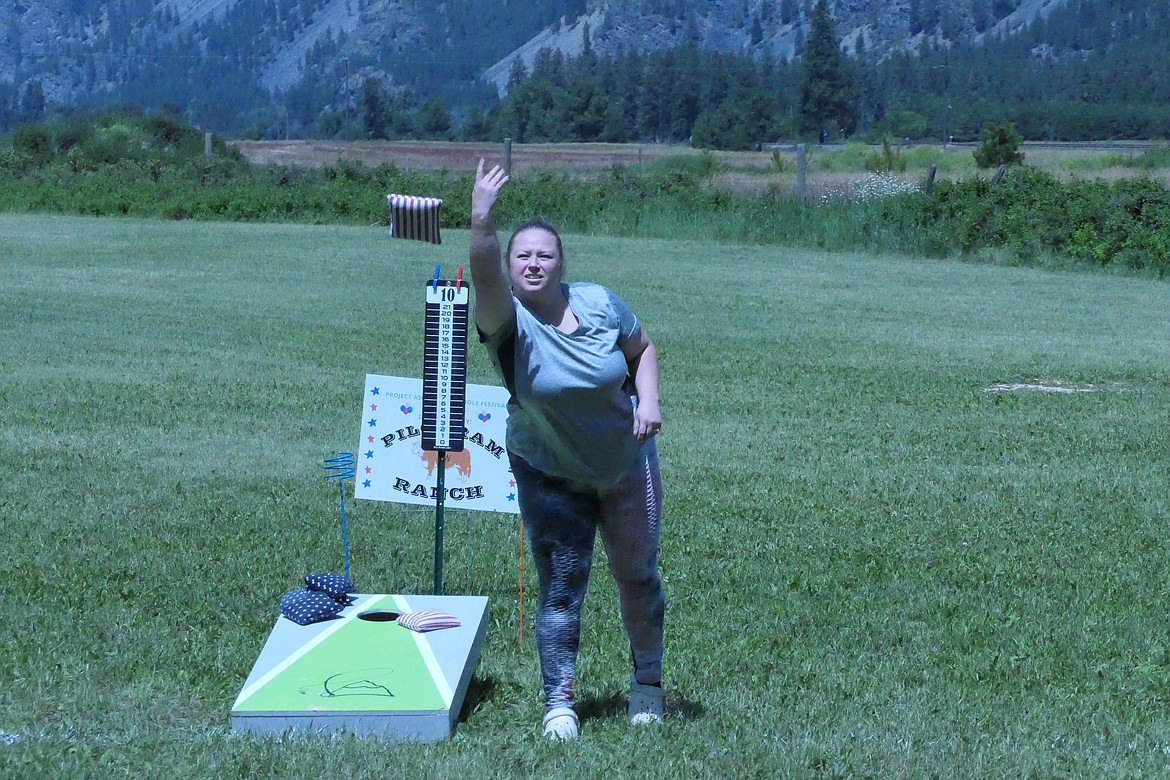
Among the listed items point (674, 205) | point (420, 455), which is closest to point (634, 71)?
point (674, 205)

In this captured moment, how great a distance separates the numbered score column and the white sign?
600 millimetres

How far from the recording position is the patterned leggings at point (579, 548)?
4578mm

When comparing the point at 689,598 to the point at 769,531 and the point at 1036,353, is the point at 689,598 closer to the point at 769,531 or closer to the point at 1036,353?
the point at 769,531

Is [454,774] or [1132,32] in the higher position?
[1132,32]

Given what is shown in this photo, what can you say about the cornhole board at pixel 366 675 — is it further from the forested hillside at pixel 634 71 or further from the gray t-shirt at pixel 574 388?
the forested hillside at pixel 634 71

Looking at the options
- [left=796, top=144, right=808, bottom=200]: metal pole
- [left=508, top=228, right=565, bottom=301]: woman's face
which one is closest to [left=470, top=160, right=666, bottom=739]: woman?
[left=508, top=228, right=565, bottom=301]: woman's face

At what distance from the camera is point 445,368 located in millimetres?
5332

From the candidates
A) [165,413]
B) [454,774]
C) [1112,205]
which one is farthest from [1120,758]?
[1112,205]

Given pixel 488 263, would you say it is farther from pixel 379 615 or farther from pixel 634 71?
pixel 634 71

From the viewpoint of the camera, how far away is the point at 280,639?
16.9 feet

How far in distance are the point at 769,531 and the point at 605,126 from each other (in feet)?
264

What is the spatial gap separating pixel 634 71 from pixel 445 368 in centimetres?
10261

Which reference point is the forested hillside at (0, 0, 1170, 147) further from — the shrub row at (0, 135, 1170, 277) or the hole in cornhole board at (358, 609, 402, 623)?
the hole in cornhole board at (358, 609, 402, 623)

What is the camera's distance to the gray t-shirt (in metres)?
4.34
